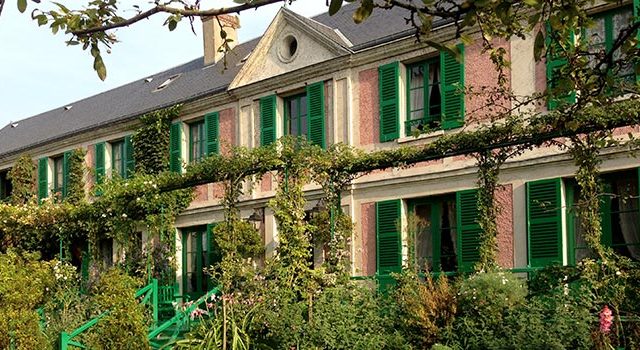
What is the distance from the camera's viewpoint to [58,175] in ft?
74.8

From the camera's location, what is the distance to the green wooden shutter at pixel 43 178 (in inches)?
895

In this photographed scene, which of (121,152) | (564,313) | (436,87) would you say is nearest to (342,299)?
(564,313)

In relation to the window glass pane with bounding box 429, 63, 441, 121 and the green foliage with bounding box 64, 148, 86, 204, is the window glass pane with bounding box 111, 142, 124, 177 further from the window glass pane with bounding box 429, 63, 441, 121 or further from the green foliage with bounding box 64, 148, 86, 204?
the window glass pane with bounding box 429, 63, 441, 121

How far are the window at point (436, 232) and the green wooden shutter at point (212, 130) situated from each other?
553 cm

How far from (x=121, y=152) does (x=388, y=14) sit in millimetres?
8245

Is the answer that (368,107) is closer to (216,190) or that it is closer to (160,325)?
(216,190)

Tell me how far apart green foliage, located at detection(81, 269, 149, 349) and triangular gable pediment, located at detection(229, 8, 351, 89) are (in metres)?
6.71

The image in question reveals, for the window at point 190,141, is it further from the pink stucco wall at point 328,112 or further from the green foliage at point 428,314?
the green foliage at point 428,314

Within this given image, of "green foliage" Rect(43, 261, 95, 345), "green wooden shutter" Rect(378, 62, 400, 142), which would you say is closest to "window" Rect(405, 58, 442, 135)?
"green wooden shutter" Rect(378, 62, 400, 142)

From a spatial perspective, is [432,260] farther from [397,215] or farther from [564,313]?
[564,313]

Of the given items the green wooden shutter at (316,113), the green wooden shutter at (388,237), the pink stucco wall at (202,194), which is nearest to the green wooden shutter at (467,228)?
the green wooden shutter at (388,237)

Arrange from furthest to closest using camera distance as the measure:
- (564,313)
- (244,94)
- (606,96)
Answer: (244,94), (564,313), (606,96)

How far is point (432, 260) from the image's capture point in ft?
45.8

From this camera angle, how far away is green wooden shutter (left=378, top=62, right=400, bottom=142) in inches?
579
